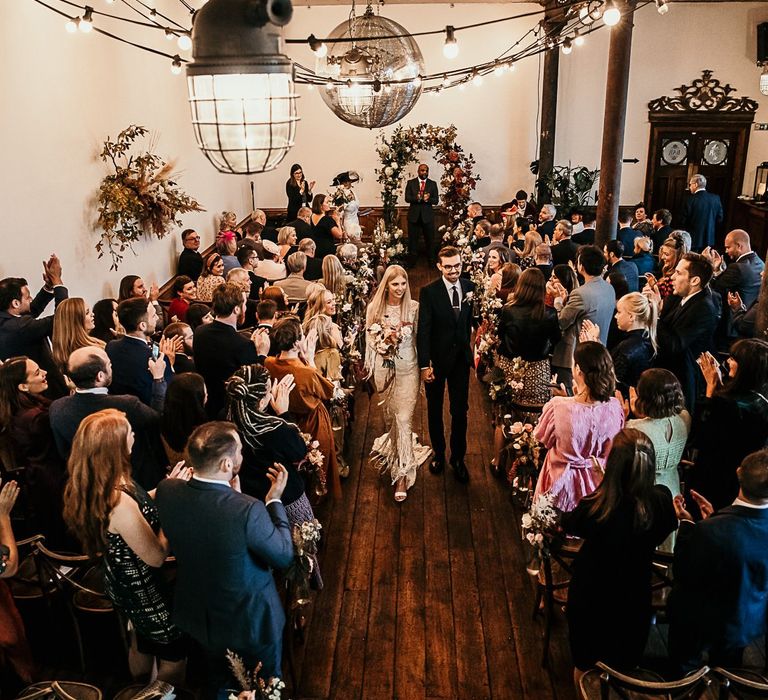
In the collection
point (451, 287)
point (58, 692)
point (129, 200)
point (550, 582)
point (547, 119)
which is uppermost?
point (547, 119)

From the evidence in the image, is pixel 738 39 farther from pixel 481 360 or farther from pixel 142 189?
pixel 142 189

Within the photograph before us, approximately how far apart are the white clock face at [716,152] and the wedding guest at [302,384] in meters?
10.7

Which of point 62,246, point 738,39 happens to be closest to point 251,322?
point 62,246

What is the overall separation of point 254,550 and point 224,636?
0.40m

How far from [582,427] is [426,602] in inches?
50.2

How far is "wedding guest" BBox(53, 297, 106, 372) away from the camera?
427 cm

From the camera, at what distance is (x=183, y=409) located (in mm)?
3373

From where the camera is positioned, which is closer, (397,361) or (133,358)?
(133,358)

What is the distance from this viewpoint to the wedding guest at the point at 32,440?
343 cm

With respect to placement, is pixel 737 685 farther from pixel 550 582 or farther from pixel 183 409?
pixel 183 409

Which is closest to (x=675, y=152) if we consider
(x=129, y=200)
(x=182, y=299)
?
(x=129, y=200)

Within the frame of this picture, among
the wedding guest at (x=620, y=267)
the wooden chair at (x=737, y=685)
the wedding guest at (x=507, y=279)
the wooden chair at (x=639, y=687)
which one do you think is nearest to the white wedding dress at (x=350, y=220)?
the wedding guest at (x=507, y=279)

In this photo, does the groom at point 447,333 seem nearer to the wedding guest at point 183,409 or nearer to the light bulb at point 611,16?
the light bulb at point 611,16

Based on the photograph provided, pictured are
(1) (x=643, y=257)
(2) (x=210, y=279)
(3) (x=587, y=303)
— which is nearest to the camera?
(3) (x=587, y=303)
